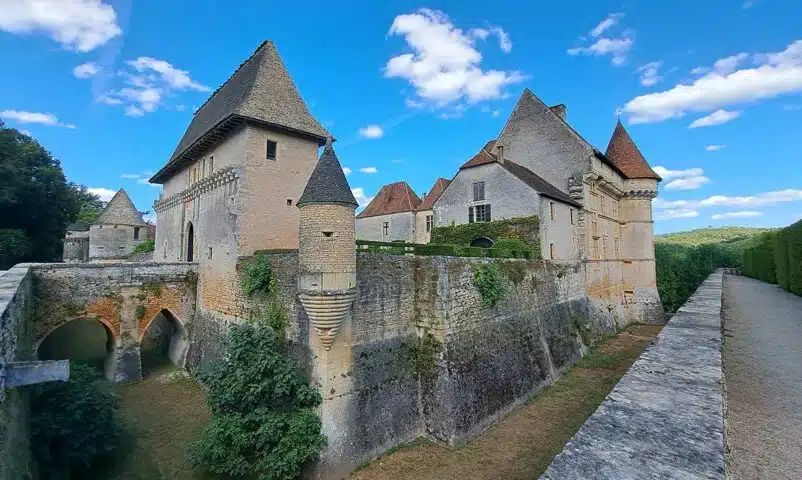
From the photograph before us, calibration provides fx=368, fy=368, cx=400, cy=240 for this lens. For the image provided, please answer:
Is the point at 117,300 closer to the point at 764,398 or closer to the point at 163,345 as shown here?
the point at 163,345

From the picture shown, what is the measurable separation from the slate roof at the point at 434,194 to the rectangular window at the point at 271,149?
17746 mm

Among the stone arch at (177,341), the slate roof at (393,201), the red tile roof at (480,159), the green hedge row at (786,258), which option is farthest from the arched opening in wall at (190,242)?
the green hedge row at (786,258)

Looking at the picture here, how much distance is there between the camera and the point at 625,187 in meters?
26.2

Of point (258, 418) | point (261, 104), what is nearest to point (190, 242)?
point (261, 104)

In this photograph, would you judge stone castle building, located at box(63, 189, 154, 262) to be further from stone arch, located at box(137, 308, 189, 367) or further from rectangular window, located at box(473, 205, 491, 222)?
rectangular window, located at box(473, 205, 491, 222)

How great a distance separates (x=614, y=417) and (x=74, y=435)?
1025 centimetres

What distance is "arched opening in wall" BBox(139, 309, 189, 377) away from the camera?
15.4 metres

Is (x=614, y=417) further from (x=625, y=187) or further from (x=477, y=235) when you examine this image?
(x=625, y=187)

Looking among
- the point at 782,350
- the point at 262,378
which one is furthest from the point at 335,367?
the point at 782,350

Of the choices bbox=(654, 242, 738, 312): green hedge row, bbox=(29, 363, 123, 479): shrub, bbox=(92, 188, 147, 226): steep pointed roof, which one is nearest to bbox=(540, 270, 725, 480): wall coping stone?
bbox=(29, 363, 123, 479): shrub

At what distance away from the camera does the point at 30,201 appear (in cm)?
2314

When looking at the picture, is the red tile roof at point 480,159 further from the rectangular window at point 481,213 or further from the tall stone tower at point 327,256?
the tall stone tower at point 327,256

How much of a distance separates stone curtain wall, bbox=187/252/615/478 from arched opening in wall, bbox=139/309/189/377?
14.1 ft

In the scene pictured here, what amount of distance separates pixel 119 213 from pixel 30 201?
260 inches
